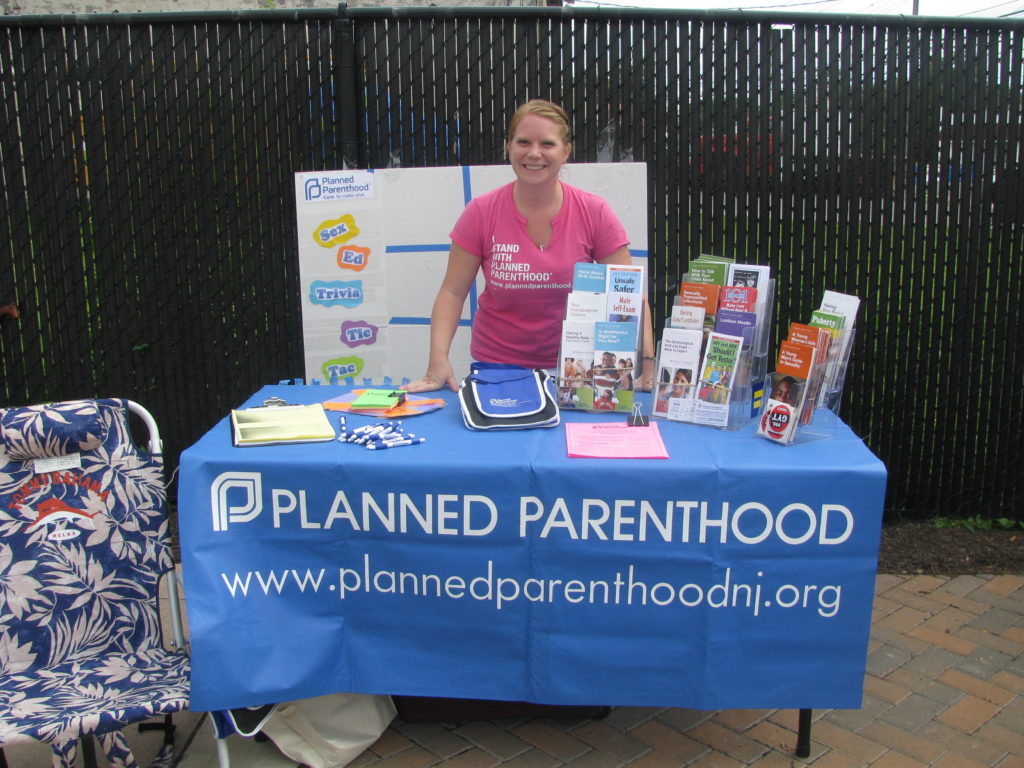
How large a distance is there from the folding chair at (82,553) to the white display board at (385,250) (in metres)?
1.49

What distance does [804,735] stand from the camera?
2.56 meters

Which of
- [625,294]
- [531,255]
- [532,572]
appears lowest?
[532,572]

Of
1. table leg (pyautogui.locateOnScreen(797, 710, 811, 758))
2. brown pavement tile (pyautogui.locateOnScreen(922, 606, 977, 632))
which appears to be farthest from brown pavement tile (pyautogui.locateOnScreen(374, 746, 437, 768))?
brown pavement tile (pyautogui.locateOnScreen(922, 606, 977, 632))

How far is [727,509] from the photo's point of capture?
228 cm

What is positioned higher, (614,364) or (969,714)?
(614,364)

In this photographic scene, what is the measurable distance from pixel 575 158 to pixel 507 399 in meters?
1.79

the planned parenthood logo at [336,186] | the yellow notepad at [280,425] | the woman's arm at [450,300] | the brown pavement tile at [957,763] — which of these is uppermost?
the planned parenthood logo at [336,186]

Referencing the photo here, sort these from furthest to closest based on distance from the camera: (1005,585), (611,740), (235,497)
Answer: (1005,585) → (611,740) → (235,497)

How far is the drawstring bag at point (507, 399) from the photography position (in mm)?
2570

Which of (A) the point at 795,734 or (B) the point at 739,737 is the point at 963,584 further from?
(B) the point at 739,737

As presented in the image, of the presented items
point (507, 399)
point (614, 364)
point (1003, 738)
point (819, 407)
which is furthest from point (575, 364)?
point (1003, 738)

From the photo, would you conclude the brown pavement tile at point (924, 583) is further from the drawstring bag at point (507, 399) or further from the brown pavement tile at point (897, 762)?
the drawstring bag at point (507, 399)

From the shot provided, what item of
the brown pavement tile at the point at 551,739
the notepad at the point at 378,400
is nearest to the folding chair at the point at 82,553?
the notepad at the point at 378,400

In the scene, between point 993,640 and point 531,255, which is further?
point 993,640
